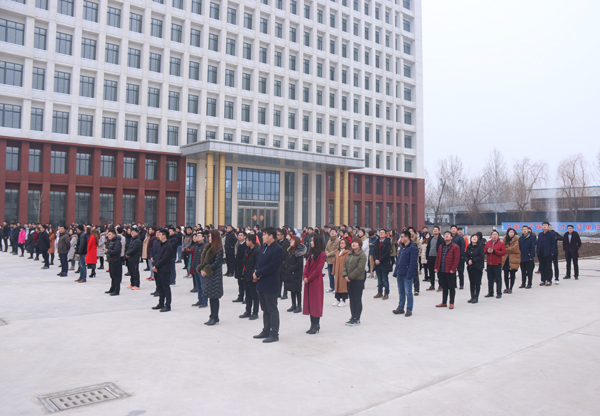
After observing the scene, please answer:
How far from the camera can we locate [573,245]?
16.5 metres

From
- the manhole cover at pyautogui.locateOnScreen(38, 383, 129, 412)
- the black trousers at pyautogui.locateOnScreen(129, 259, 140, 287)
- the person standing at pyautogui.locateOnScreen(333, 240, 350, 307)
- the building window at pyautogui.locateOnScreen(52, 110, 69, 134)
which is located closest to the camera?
the manhole cover at pyautogui.locateOnScreen(38, 383, 129, 412)

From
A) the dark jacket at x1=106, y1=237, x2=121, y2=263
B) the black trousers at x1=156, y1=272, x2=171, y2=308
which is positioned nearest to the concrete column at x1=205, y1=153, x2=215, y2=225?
the dark jacket at x1=106, y1=237, x2=121, y2=263

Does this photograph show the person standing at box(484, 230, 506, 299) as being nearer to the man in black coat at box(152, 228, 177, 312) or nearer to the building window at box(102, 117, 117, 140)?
the man in black coat at box(152, 228, 177, 312)

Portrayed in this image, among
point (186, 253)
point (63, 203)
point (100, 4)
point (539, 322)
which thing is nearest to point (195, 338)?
point (539, 322)

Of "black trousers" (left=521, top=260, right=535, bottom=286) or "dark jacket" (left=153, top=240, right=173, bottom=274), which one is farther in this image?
"black trousers" (left=521, top=260, right=535, bottom=286)

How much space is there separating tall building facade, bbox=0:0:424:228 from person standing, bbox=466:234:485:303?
2816 cm

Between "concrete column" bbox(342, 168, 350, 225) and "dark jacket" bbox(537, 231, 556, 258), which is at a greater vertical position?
"concrete column" bbox(342, 168, 350, 225)

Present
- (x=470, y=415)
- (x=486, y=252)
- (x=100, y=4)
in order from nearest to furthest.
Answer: (x=470, y=415) → (x=486, y=252) → (x=100, y=4)

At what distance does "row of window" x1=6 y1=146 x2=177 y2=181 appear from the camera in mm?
33938

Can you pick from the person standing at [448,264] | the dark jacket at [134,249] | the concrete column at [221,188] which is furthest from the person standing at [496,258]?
the concrete column at [221,188]

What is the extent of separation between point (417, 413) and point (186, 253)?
1226cm

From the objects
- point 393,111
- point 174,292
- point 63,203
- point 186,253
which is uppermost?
point 393,111

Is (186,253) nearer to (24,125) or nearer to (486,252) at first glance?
(486,252)

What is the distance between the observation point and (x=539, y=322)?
360 inches
